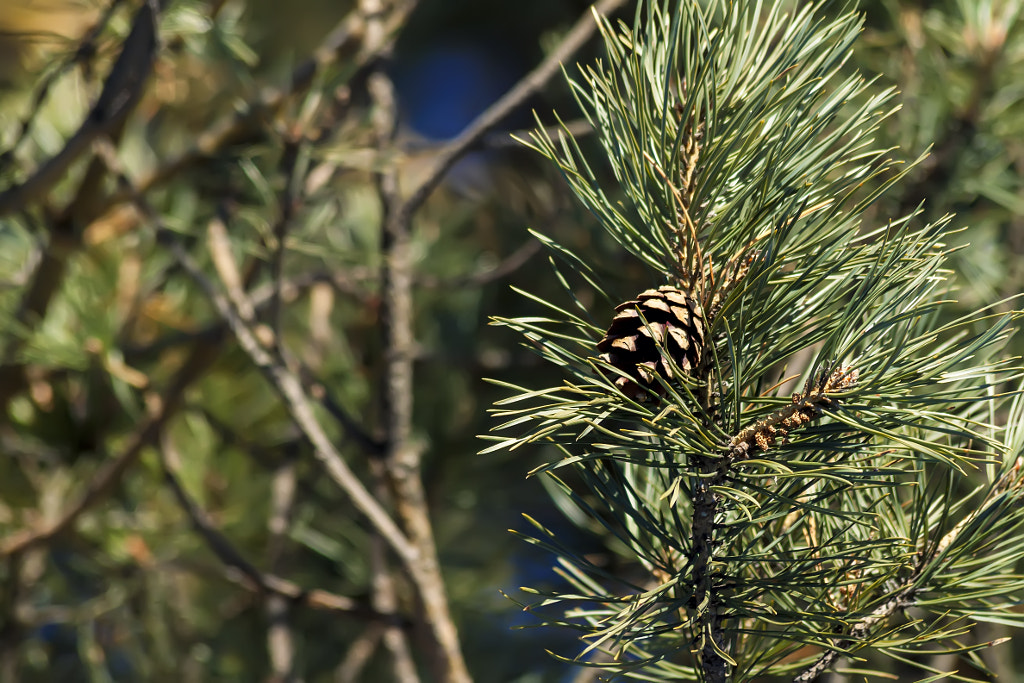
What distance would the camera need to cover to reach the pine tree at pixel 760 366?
27 cm

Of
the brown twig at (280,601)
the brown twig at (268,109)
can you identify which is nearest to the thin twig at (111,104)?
the brown twig at (268,109)

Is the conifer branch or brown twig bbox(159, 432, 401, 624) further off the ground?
brown twig bbox(159, 432, 401, 624)

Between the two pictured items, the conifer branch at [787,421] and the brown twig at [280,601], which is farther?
the brown twig at [280,601]

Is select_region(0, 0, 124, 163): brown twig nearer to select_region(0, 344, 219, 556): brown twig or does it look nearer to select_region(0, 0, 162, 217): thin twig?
select_region(0, 0, 162, 217): thin twig

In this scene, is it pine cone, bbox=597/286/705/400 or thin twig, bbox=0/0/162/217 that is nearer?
pine cone, bbox=597/286/705/400

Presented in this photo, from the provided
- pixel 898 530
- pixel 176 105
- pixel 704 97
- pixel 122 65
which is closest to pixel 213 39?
pixel 122 65

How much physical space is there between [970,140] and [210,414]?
25.2 inches

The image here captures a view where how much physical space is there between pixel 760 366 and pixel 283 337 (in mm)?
546

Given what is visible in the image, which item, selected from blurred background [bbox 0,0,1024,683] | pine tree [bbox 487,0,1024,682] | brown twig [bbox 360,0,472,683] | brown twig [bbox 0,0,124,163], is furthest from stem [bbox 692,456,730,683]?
brown twig [bbox 0,0,124,163]

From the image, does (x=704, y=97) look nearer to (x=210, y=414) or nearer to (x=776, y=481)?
(x=776, y=481)

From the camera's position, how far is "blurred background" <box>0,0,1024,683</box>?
64cm

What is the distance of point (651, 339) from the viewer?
279 mm

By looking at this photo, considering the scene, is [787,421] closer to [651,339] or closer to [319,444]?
[651,339]

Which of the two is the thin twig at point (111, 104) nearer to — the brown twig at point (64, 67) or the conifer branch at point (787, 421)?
the brown twig at point (64, 67)
